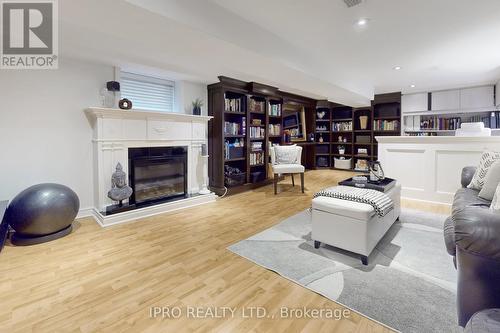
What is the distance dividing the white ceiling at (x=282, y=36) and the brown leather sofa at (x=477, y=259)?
6.78 ft

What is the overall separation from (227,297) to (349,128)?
6.85 metres

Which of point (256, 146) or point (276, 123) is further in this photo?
point (276, 123)

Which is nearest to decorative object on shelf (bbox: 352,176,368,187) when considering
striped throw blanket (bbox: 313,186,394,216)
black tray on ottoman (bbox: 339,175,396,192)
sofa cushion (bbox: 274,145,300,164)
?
black tray on ottoman (bbox: 339,175,396,192)

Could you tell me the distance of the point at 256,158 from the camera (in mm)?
5074

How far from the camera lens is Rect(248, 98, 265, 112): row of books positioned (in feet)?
16.1

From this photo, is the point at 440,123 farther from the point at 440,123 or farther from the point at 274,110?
the point at 274,110

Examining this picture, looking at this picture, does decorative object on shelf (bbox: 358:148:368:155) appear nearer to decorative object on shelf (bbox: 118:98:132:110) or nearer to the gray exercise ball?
decorative object on shelf (bbox: 118:98:132:110)

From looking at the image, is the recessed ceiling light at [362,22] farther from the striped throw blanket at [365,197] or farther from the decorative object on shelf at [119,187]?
the decorative object on shelf at [119,187]

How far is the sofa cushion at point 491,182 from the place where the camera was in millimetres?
2066

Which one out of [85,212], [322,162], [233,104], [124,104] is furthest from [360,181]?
[322,162]

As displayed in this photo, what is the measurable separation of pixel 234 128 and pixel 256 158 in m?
0.83

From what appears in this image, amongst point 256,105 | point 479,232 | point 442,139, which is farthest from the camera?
point 256,105

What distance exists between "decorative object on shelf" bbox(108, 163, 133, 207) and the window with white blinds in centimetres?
117

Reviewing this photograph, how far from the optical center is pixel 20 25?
2170mm
